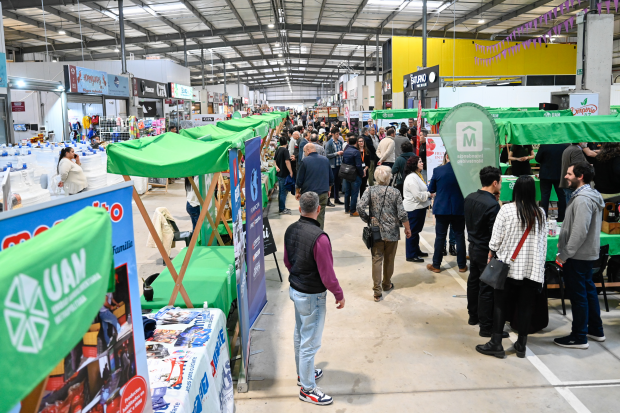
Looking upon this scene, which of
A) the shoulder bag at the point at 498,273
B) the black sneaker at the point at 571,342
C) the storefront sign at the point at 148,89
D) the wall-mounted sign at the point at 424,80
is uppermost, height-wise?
the storefront sign at the point at 148,89

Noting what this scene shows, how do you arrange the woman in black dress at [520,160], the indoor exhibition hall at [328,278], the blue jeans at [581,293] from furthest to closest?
the woman in black dress at [520,160]
the blue jeans at [581,293]
the indoor exhibition hall at [328,278]

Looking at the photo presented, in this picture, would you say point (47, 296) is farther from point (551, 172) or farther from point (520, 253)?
point (551, 172)

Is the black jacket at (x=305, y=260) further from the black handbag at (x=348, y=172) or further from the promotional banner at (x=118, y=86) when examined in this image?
the promotional banner at (x=118, y=86)

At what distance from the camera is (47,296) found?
3.65ft

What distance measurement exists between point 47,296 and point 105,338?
26.8 inches

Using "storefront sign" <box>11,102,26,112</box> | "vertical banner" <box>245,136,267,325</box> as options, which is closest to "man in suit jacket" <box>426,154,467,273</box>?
"vertical banner" <box>245,136,267,325</box>

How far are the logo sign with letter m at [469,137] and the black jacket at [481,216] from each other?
1335 millimetres

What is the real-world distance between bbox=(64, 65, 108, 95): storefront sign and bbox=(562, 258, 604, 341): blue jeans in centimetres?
1311

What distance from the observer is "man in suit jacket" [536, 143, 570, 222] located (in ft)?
24.2

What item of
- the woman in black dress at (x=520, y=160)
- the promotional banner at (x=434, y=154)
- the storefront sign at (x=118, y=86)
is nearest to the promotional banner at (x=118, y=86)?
the storefront sign at (x=118, y=86)

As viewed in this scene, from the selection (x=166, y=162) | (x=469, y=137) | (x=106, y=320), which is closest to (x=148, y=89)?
(x=469, y=137)

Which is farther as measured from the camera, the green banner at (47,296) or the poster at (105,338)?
the poster at (105,338)

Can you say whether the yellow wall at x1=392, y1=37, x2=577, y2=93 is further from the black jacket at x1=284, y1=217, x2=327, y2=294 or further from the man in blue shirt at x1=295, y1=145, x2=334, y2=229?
the black jacket at x1=284, y1=217, x2=327, y2=294

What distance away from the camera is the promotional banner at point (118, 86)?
53.3 feet
